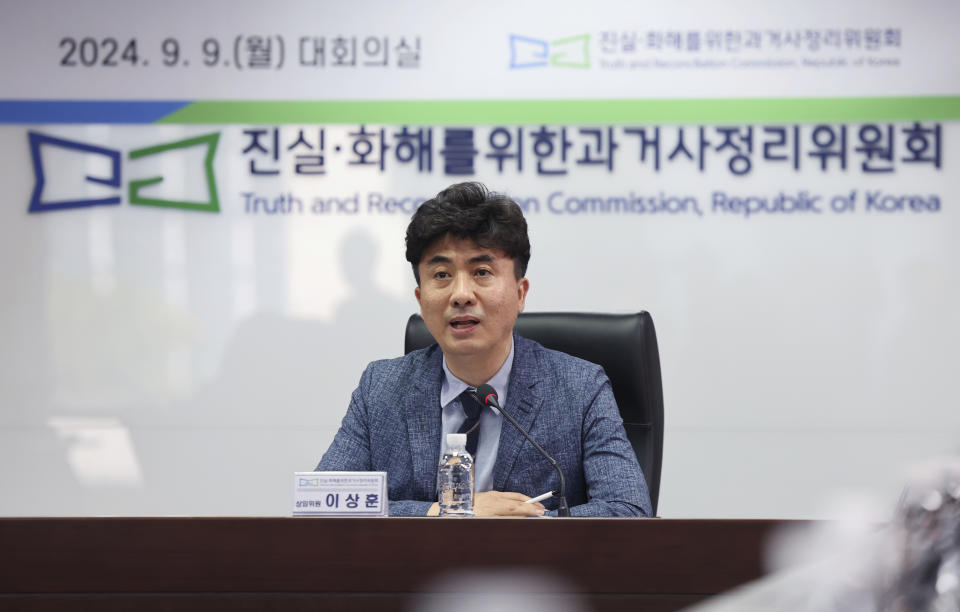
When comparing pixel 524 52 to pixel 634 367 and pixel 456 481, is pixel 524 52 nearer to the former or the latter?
pixel 634 367

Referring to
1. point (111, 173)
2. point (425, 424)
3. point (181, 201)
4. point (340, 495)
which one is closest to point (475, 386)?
point (425, 424)

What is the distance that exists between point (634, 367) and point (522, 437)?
0.35m

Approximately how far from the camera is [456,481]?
5.84 feet

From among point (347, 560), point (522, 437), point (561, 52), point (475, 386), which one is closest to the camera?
point (347, 560)

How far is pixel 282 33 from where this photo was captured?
3.33 meters

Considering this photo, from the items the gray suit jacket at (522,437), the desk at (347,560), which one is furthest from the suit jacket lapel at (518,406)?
the desk at (347,560)

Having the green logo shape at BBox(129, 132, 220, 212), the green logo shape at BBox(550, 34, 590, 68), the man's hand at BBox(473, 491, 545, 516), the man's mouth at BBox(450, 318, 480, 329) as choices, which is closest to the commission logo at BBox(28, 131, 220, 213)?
the green logo shape at BBox(129, 132, 220, 212)

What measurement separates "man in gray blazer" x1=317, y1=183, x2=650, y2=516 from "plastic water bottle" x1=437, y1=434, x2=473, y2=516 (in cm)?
11

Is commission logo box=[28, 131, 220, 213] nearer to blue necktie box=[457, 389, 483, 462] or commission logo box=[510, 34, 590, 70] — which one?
commission logo box=[510, 34, 590, 70]

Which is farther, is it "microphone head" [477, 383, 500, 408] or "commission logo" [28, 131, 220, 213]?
"commission logo" [28, 131, 220, 213]

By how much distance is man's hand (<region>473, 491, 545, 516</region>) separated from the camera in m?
1.71

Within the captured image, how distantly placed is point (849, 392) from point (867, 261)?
0.47 metres

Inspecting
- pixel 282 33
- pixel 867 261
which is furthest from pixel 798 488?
pixel 282 33

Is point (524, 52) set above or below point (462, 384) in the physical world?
above
